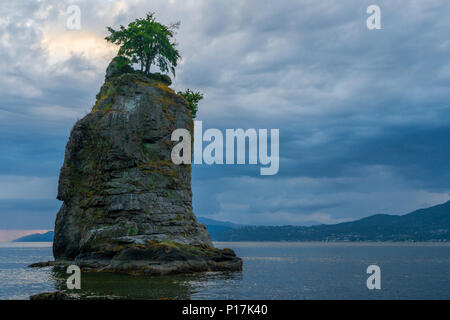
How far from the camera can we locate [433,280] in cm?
5328

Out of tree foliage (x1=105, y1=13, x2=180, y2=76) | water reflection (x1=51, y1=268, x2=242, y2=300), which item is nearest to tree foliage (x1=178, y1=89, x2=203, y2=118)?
tree foliage (x1=105, y1=13, x2=180, y2=76)

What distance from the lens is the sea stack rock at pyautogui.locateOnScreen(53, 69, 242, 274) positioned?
51.0 m

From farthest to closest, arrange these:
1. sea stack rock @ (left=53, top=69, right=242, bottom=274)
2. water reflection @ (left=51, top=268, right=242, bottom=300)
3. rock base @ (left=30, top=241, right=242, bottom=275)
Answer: sea stack rock @ (left=53, top=69, right=242, bottom=274), rock base @ (left=30, top=241, right=242, bottom=275), water reflection @ (left=51, top=268, right=242, bottom=300)

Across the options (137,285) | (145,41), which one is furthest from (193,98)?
(137,285)

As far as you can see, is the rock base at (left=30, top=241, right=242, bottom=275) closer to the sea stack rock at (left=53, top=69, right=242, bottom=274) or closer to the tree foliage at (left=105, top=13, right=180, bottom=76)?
the sea stack rock at (left=53, top=69, right=242, bottom=274)

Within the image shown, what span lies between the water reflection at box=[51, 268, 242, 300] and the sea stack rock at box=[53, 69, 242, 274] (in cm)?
325

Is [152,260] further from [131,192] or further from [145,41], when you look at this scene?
[145,41]

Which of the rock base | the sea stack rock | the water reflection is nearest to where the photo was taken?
the water reflection

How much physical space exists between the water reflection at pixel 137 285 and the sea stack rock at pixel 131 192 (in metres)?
3.25

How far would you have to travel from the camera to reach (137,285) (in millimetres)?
38312
